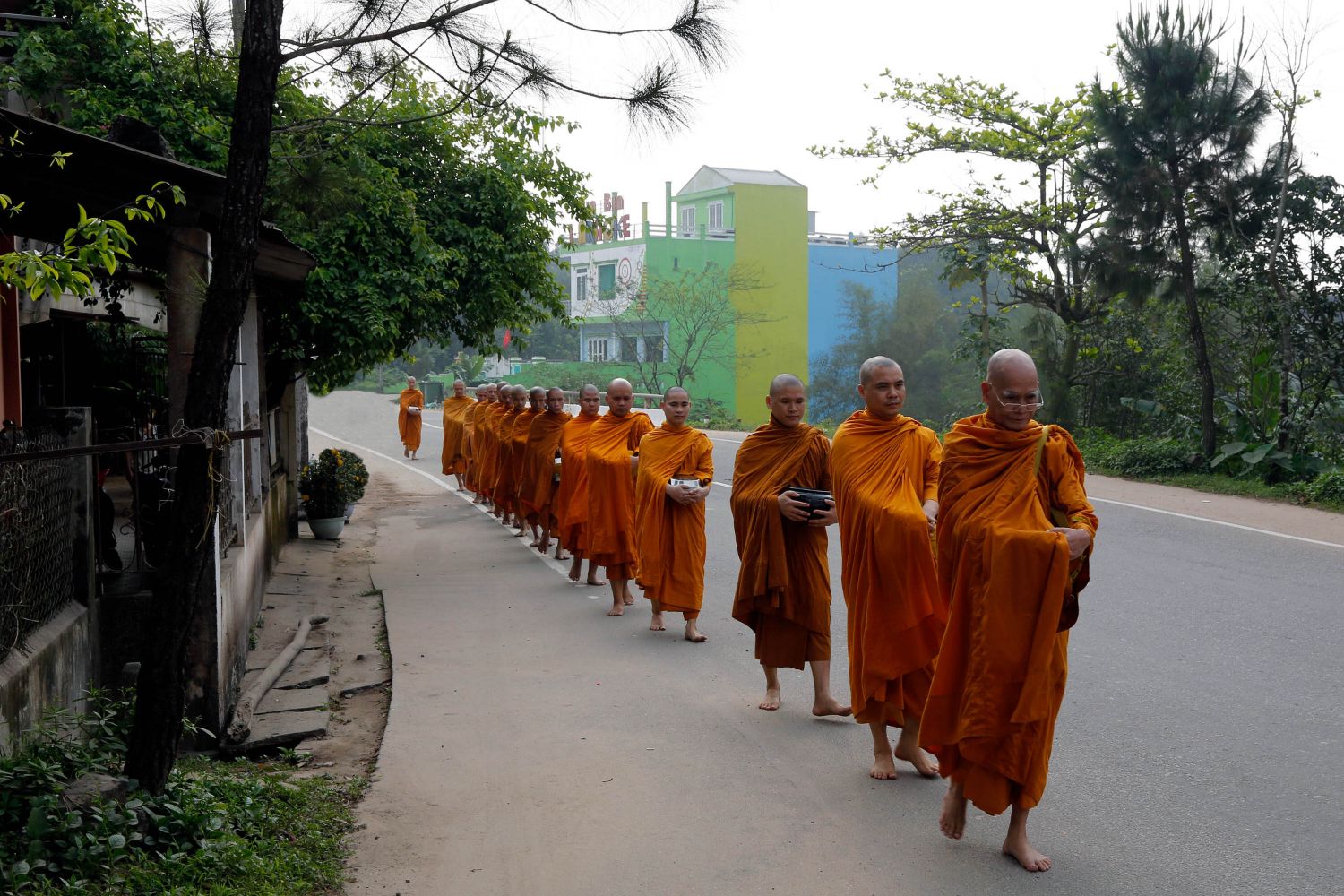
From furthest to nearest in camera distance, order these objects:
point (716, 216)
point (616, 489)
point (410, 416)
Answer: point (716, 216) < point (410, 416) < point (616, 489)

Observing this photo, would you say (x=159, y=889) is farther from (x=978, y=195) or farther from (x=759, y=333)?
(x=759, y=333)

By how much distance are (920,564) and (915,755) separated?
2.84ft

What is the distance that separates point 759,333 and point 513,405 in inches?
1312

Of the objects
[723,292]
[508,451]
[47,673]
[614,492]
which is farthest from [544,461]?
[723,292]

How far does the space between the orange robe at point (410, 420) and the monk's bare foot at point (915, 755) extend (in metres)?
22.7

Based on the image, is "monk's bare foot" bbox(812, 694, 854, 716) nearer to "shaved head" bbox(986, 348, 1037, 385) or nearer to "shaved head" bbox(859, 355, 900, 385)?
"shaved head" bbox(859, 355, 900, 385)

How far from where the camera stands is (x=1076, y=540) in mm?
4438

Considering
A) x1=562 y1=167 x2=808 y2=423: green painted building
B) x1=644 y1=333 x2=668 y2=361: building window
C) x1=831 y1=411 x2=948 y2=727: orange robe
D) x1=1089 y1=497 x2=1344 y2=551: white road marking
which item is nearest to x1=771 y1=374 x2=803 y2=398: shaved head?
x1=831 y1=411 x2=948 y2=727: orange robe

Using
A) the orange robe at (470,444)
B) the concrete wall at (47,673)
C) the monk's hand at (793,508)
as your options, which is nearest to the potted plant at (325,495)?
the orange robe at (470,444)

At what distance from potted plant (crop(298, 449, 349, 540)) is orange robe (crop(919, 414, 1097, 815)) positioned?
35.6 ft

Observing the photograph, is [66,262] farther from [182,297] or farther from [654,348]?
[654,348]

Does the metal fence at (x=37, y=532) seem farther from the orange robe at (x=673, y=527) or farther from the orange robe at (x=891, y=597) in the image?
the orange robe at (x=673, y=527)

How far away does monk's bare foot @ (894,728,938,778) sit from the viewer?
552 cm

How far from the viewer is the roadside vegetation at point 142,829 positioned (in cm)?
398
